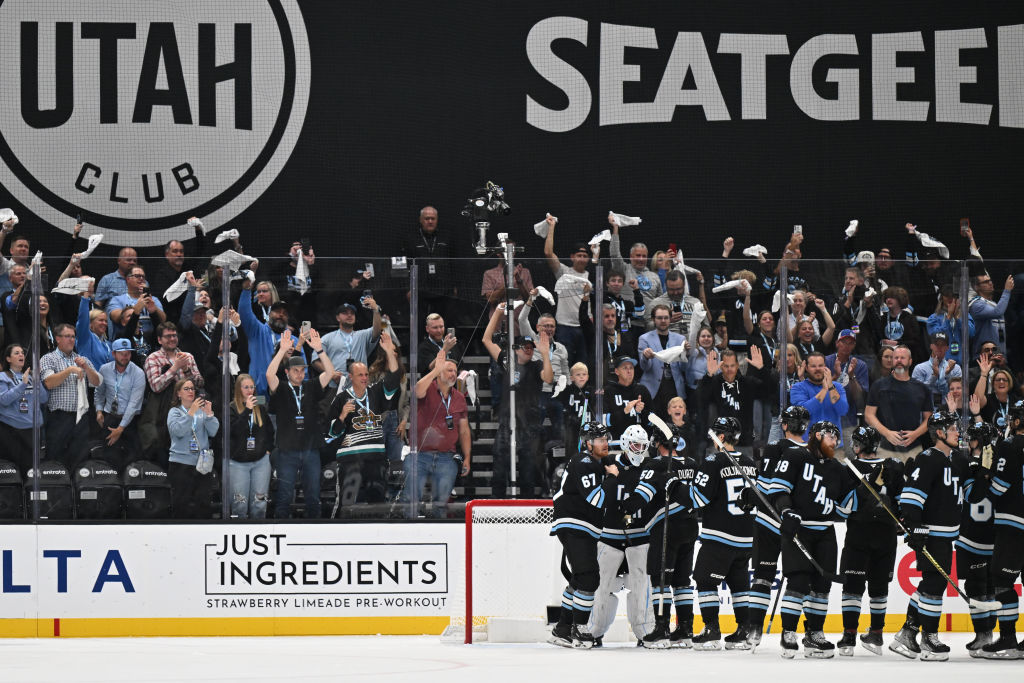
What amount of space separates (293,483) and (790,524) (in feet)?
12.3

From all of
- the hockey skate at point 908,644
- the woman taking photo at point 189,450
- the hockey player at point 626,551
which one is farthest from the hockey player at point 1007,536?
the woman taking photo at point 189,450

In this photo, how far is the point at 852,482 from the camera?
369 inches

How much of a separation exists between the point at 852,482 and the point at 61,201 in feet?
27.3

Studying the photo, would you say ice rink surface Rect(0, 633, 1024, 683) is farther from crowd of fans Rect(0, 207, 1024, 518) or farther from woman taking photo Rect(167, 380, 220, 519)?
crowd of fans Rect(0, 207, 1024, 518)

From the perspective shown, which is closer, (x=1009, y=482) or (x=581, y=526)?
(x=1009, y=482)

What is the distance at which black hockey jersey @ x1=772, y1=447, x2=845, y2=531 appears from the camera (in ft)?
30.5

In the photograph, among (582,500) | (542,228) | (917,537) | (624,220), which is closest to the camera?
(917,537)

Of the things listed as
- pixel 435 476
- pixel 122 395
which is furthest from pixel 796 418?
pixel 122 395

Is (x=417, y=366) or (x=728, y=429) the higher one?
(x=417, y=366)

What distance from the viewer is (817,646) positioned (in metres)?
9.28

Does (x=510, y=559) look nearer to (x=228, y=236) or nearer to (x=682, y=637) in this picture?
(x=682, y=637)

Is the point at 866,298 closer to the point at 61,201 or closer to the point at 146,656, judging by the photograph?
the point at 146,656

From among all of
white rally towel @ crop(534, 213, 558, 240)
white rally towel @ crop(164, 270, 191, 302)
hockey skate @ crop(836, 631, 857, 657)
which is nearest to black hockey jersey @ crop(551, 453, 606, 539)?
hockey skate @ crop(836, 631, 857, 657)

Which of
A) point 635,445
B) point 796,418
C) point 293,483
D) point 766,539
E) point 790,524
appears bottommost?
point 766,539
